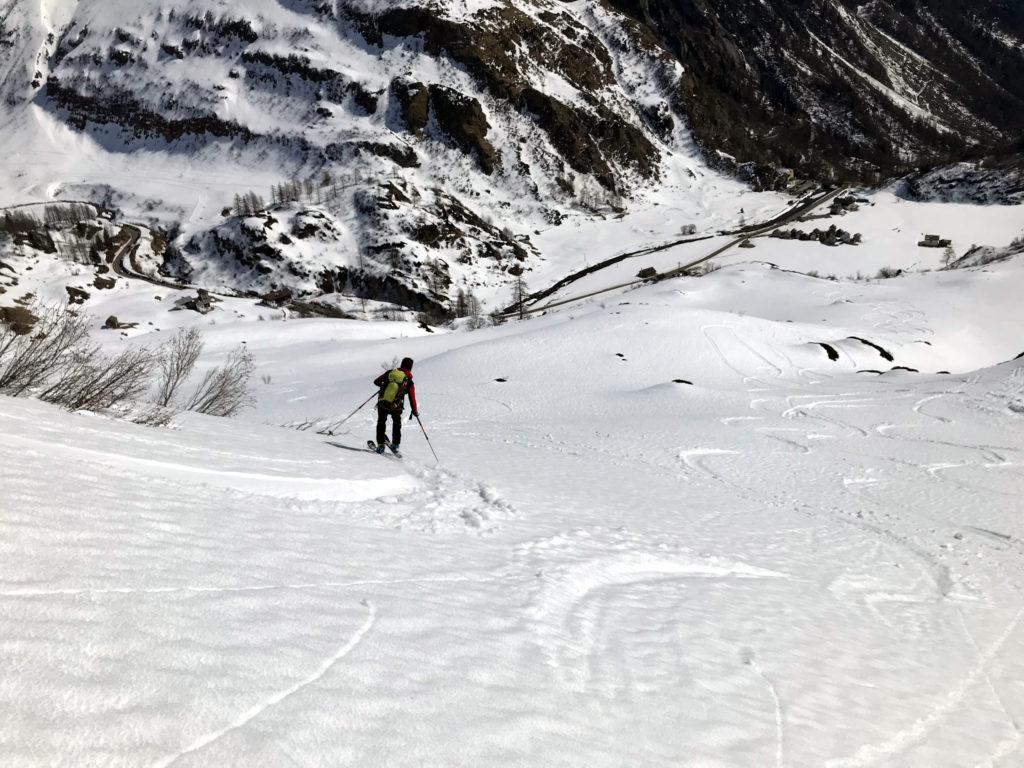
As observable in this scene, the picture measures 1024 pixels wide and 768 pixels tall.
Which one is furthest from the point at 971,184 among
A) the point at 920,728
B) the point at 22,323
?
the point at 22,323

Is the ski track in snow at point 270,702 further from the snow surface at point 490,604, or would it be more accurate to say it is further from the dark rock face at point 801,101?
the dark rock face at point 801,101

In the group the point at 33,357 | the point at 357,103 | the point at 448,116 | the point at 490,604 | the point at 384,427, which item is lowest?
the point at 490,604

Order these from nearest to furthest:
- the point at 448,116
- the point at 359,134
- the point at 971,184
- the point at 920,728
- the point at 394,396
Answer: the point at 920,728, the point at 394,396, the point at 971,184, the point at 359,134, the point at 448,116

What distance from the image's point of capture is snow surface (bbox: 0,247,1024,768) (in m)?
1.91

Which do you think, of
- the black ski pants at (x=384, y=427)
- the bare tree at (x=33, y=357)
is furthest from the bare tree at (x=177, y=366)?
the black ski pants at (x=384, y=427)

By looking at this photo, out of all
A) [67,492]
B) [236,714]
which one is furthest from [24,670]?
[67,492]

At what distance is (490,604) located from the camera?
3.84 m

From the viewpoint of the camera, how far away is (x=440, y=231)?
88312 millimetres

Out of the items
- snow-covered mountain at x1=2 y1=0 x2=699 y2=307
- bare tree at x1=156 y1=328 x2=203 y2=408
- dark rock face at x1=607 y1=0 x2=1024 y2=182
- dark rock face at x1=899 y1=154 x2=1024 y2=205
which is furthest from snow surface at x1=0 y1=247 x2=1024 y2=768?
dark rock face at x1=607 y1=0 x2=1024 y2=182

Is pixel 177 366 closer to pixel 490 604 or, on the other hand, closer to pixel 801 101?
pixel 490 604

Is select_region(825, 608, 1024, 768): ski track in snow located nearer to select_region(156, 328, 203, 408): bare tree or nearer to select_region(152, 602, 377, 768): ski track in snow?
select_region(152, 602, 377, 768): ski track in snow

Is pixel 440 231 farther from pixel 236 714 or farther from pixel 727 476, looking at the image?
pixel 236 714

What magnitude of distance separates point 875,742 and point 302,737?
3396 millimetres

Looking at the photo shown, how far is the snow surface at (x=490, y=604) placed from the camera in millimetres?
1906
